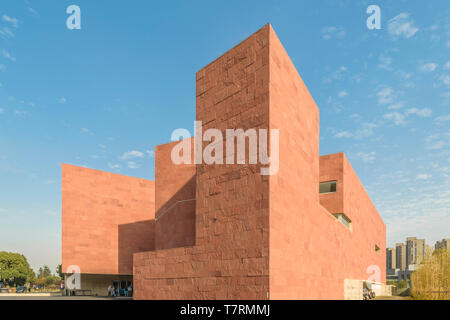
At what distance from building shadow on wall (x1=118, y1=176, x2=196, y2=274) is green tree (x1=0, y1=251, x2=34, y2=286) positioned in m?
36.3

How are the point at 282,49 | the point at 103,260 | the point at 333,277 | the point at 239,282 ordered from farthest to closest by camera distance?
the point at 103,260 < the point at 333,277 < the point at 282,49 < the point at 239,282

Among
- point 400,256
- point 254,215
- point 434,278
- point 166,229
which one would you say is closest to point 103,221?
point 166,229

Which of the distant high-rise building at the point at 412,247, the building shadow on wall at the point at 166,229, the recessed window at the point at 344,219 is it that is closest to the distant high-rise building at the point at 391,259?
the distant high-rise building at the point at 412,247

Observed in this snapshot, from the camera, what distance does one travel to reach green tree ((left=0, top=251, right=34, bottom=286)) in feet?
183

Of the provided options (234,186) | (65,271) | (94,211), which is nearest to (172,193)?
(94,211)

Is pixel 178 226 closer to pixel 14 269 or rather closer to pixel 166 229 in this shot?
pixel 166 229

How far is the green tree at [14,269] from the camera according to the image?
5569 centimetres

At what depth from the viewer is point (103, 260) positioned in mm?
29422

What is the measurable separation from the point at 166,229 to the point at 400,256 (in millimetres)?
116804

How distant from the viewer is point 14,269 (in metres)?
56.4

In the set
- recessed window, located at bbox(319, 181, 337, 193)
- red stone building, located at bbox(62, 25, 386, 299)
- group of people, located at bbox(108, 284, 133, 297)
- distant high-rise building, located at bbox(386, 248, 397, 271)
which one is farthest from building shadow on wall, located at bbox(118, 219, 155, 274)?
distant high-rise building, located at bbox(386, 248, 397, 271)

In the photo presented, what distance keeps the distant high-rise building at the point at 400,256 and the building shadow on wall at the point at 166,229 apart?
107 m
